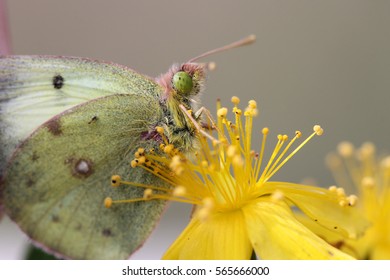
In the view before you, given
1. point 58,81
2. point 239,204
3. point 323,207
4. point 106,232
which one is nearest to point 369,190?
point 323,207

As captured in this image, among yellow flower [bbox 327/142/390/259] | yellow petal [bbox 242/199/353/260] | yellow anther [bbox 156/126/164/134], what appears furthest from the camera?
yellow flower [bbox 327/142/390/259]

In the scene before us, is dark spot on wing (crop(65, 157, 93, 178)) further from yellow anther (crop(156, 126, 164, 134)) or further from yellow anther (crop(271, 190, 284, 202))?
yellow anther (crop(271, 190, 284, 202))

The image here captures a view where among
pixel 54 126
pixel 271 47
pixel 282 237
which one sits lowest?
pixel 282 237

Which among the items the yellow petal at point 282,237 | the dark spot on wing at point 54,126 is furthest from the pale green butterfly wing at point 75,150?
the yellow petal at point 282,237

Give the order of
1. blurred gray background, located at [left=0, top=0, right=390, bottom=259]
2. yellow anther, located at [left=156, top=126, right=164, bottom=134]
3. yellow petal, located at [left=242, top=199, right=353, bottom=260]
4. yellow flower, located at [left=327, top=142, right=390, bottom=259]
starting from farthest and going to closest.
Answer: blurred gray background, located at [left=0, top=0, right=390, bottom=259], yellow flower, located at [left=327, top=142, right=390, bottom=259], yellow anther, located at [left=156, top=126, right=164, bottom=134], yellow petal, located at [left=242, top=199, right=353, bottom=260]

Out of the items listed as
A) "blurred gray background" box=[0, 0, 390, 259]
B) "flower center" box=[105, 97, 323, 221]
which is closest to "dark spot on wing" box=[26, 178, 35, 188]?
"flower center" box=[105, 97, 323, 221]

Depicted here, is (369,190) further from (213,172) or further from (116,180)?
(116,180)

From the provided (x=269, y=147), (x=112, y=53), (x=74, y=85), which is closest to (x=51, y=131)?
(x=74, y=85)
